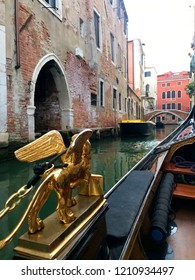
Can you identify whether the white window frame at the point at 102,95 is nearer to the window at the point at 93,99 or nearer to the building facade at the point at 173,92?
the window at the point at 93,99

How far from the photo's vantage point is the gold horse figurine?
0.55 m

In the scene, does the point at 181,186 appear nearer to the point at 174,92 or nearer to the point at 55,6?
the point at 55,6

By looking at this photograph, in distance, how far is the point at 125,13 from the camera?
38.4 ft

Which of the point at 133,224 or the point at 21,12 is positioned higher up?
the point at 21,12

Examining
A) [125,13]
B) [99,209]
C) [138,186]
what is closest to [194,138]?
[138,186]

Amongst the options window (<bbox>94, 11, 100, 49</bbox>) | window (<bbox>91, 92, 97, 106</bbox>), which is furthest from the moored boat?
window (<bbox>94, 11, 100, 49</bbox>)

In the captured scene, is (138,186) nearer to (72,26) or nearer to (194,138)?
(194,138)

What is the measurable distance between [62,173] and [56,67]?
4.78 m

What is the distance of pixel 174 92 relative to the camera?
2670 cm

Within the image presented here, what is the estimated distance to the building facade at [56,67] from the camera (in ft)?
11.8

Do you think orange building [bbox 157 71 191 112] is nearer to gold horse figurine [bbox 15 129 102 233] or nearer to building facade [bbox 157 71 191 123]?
building facade [bbox 157 71 191 123]

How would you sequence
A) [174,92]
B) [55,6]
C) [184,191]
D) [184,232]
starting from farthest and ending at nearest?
[174,92]
[55,6]
[184,191]
[184,232]

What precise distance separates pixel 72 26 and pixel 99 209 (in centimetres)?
571

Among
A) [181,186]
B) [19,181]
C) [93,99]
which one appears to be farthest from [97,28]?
[181,186]
